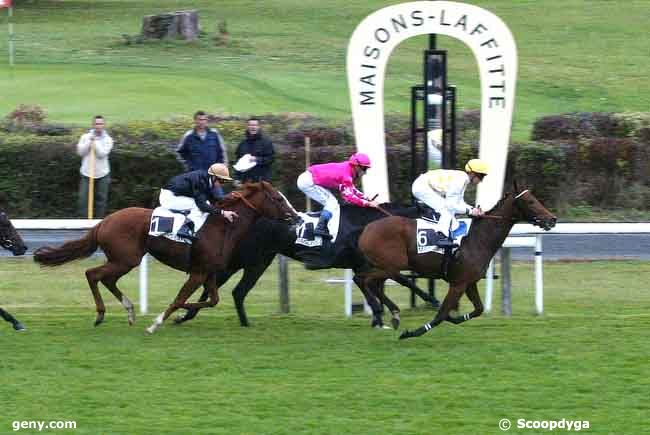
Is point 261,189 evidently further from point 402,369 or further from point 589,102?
point 589,102

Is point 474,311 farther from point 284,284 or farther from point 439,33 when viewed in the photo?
point 439,33

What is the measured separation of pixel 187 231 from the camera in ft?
29.7

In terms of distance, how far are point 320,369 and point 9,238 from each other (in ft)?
8.54

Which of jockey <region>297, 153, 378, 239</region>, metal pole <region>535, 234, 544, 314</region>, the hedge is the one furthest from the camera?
the hedge

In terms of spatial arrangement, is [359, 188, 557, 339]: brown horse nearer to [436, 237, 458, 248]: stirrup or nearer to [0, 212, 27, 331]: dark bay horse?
[436, 237, 458, 248]: stirrup

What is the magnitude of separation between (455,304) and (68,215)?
6114 mm

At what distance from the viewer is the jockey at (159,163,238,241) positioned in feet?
29.8

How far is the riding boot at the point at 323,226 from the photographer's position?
30.6 feet

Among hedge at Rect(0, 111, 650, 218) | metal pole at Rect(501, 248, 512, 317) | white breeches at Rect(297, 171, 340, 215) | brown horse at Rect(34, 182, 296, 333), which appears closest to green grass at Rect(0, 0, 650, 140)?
hedge at Rect(0, 111, 650, 218)

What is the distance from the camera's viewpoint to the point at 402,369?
7758 millimetres

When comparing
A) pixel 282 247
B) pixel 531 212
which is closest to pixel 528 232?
pixel 531 212

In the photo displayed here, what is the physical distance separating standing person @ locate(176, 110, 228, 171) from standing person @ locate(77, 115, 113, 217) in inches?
72.4

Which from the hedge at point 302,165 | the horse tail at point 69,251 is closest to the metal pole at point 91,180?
the hedge at point 302,165

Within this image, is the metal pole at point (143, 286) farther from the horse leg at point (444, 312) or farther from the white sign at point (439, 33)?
the horse leg at point (444, 312)
